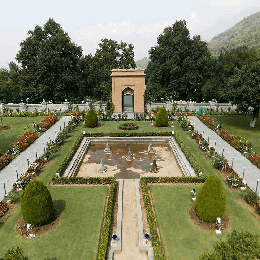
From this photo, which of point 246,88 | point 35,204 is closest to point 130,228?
point 35,204

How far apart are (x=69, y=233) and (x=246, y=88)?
21.7 metres

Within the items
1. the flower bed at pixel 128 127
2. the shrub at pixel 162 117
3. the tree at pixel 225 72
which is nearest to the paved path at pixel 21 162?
the flower bed at pixel 128 127

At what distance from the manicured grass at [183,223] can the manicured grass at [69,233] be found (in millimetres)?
3221

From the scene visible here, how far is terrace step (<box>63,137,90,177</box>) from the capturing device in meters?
17.5

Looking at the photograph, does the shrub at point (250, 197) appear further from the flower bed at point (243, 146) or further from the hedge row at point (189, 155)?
the flower bed at point (243, 146)

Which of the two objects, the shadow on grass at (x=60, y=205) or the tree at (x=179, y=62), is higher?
the tree at (x=179, y=62)

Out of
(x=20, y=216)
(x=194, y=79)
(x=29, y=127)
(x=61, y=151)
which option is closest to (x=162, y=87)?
(x=194, y=79)

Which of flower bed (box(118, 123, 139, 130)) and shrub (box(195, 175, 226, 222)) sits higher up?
flower bed (box(118, 123, 139, 130))

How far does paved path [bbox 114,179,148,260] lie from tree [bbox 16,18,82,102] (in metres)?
29.9

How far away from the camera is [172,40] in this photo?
42125 millimetres

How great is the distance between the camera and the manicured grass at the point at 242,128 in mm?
23938

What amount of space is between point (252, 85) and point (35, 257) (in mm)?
23803

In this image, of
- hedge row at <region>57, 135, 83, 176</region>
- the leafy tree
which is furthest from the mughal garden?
hedge row at <region>57, 135, 83, 176</region>

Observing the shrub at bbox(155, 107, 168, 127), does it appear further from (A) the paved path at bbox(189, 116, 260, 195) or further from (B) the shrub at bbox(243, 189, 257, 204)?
(B) the shrub at bbox(243, 189, 257, 204)
